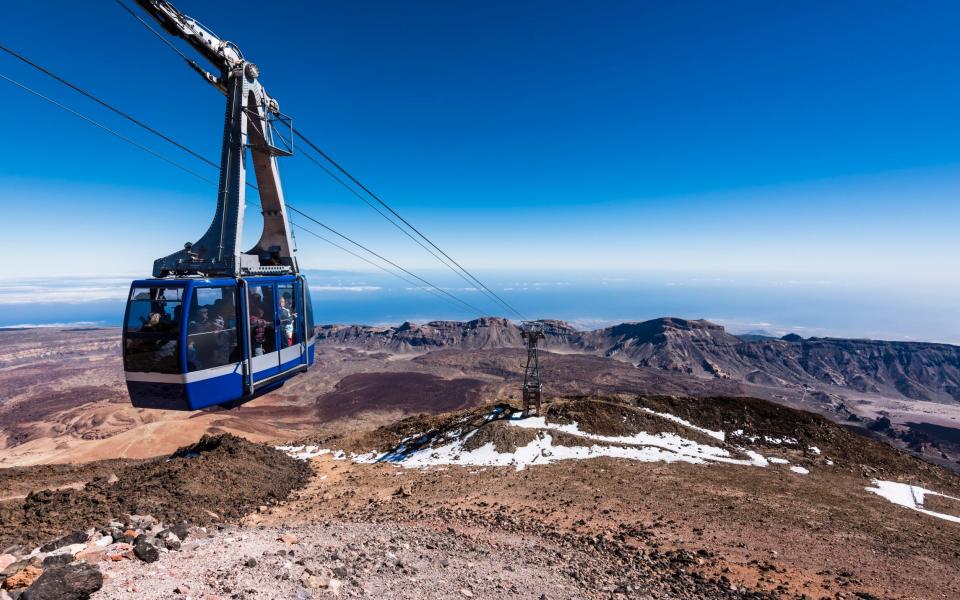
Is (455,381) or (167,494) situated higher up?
(167,494)

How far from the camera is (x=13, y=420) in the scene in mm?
57281

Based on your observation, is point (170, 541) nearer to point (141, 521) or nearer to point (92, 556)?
point (92, 556)

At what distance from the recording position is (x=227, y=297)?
372 inches

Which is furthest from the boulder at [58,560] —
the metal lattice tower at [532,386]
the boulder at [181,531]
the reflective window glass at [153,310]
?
the metal lattice tower at [532,386]

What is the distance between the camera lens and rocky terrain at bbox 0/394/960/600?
7715 mm

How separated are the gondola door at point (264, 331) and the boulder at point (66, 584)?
15.2ft

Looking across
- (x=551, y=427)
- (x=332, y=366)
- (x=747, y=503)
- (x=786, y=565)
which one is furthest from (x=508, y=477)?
(x=332, y=366)

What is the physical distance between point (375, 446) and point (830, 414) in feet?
332

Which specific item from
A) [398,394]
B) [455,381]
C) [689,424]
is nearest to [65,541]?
[689,424]

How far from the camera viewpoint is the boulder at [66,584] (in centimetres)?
566

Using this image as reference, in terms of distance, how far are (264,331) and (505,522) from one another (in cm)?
944

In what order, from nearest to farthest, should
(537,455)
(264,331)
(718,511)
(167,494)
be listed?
(264,331)
(167,494)
(718,511)
(537,455)

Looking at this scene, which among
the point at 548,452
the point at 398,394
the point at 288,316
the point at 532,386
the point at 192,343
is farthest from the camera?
the point at 398,394

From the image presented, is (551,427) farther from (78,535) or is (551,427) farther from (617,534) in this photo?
(78,535)
